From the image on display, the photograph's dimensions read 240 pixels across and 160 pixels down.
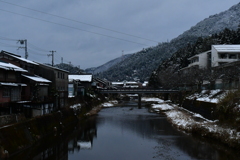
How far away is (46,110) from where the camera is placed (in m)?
22.9

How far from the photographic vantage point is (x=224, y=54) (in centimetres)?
4950

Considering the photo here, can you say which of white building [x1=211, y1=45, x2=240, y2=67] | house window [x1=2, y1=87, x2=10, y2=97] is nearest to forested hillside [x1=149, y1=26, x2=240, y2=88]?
white building [x1=211, y1=45, x2=240, y2=67]

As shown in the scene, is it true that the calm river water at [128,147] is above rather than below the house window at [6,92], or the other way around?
below

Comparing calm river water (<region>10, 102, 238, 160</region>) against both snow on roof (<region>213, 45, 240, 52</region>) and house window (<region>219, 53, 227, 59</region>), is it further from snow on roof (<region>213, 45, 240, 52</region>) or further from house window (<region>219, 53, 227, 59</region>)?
house window (<region>219, 53, 227, 59</region>)

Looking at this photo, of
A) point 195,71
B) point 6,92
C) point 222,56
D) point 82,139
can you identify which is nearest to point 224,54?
point 222,56

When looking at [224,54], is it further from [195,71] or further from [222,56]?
[195,71]

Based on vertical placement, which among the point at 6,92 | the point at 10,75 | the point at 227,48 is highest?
the point at 227,48

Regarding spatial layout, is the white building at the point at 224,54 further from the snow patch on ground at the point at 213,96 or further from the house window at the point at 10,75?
the house window at the point at 10,75

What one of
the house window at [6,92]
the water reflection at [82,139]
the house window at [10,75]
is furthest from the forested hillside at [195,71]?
the house window at [6,92]

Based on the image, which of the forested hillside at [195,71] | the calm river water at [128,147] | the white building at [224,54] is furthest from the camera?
the white building at [224,54]

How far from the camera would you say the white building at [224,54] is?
4850 cm

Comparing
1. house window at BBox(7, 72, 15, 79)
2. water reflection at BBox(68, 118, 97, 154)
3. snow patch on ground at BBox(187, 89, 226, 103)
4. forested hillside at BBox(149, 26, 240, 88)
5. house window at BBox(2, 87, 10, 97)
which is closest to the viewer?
water reflection at BBox(68, 118, 97, 154)

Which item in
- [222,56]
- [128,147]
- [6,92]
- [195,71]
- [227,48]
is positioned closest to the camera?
[128,147]

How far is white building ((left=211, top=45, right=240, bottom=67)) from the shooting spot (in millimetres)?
48503
